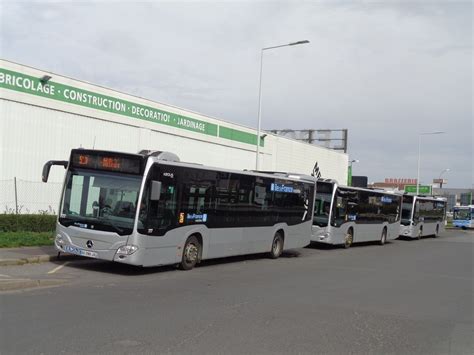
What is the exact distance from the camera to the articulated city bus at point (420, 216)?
35.1 m

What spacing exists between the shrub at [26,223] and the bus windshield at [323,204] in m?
10.9

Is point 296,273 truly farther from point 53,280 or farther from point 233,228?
point 53,280

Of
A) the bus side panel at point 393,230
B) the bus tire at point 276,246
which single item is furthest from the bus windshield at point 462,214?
the bus tire at point 276,246

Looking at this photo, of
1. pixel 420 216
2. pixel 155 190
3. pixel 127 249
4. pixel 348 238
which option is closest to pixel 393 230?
pixel 420 216

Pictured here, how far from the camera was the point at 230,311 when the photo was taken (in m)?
8.70

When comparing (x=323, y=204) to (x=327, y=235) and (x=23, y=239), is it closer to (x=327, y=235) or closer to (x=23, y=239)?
(x=327, y=235)

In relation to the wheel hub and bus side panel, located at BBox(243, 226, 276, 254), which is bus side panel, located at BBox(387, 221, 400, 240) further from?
the wheel hub

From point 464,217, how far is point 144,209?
5488 centimetres

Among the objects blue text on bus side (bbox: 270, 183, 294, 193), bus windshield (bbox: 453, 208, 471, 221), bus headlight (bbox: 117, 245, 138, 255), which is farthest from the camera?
bus windshield (bbox: 453, 208, 471, 221)

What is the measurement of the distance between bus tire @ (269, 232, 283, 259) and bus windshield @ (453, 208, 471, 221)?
47.1 meters

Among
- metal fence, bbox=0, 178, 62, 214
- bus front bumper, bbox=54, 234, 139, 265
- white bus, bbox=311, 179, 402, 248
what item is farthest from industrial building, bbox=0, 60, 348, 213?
white bus, bbox=311, 179, 402, 248

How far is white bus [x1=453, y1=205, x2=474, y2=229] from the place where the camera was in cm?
5919

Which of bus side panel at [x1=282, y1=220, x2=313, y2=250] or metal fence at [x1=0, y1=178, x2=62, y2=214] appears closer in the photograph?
bus side panel at [x1=282, y1=220, x2=313, y2=250]

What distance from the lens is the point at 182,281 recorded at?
11.8 metres
